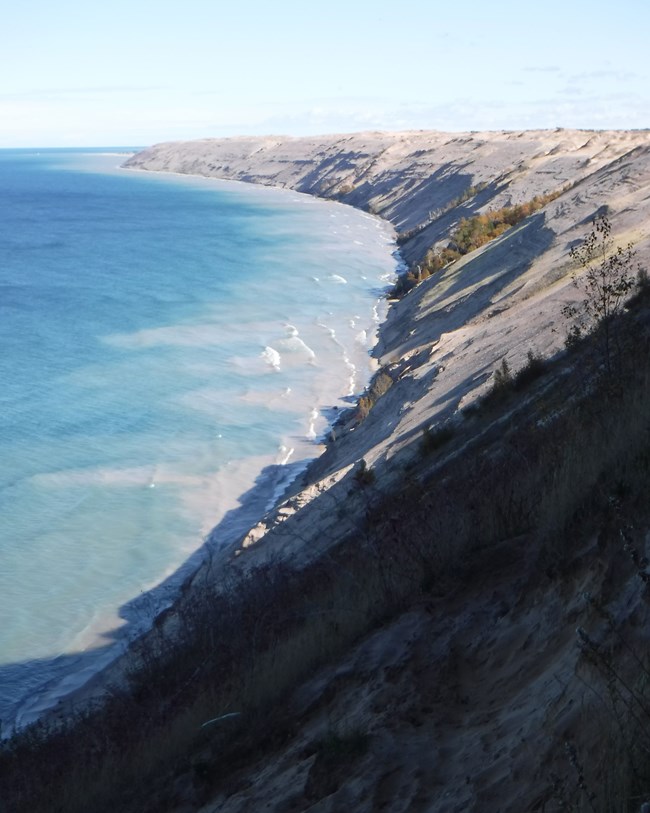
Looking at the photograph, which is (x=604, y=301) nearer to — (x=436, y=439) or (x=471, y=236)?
(x=436, y=439)

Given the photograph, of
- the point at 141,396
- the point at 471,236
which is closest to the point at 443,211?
the point at 471,236

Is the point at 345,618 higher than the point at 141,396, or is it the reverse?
the point at 345,618

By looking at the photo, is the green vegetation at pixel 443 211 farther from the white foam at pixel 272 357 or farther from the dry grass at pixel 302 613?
the dry grass at pixel 302 613

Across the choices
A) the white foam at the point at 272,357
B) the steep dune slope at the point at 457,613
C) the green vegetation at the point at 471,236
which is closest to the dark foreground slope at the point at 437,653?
the steep dune slope at the point at 457,613

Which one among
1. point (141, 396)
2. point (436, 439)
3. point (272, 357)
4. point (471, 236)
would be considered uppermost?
point (436, 439)

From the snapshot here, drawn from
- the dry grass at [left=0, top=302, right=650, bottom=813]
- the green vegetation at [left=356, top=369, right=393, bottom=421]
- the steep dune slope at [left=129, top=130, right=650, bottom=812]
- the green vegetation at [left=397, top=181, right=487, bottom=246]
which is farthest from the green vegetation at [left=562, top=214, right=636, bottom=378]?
the green vegetation at [left=397, top=181, right=487, bottom=246]

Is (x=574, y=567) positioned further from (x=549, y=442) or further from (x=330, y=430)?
(x=330, y=430)

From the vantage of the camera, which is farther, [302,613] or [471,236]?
[471,236]

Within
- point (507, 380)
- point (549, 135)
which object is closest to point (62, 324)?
point (507, 380)
